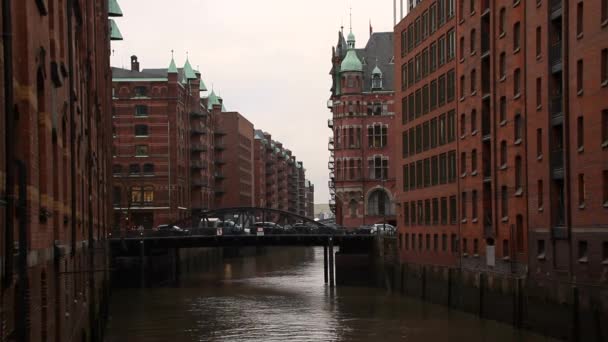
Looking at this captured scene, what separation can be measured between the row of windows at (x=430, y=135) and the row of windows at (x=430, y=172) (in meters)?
0.83

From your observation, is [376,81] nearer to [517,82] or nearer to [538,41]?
[517,82]

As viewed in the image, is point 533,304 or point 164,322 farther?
point 164,322

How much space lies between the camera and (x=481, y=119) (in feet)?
182

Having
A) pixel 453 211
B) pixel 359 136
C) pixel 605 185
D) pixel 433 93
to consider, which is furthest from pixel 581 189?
pixel 359 136

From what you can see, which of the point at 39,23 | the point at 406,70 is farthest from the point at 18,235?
the point at 406,70

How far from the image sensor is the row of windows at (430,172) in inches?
2461

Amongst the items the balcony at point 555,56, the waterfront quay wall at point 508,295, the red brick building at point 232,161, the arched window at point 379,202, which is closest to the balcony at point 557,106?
the balcony at point 555,56

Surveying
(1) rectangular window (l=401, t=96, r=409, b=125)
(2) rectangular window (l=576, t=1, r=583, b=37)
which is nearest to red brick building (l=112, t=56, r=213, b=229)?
(1) rectangular window (l=401, t=96, r=409, b=125)

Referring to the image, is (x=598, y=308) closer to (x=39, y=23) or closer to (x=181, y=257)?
(x=39, y=23)

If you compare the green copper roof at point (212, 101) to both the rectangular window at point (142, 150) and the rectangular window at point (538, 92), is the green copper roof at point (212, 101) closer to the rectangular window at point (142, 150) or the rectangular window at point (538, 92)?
the rectangular window at point (142, 150)

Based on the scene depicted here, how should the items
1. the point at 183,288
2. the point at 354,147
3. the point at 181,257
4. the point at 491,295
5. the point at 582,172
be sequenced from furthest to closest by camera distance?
the point at 354,147, the point at 181,257, the point at 183,288, the point at 491,295, the point at 582,172

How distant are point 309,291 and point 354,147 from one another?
47888mm

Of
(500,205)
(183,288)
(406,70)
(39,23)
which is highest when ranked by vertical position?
(406,70)

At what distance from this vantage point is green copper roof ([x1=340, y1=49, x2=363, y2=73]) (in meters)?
124
